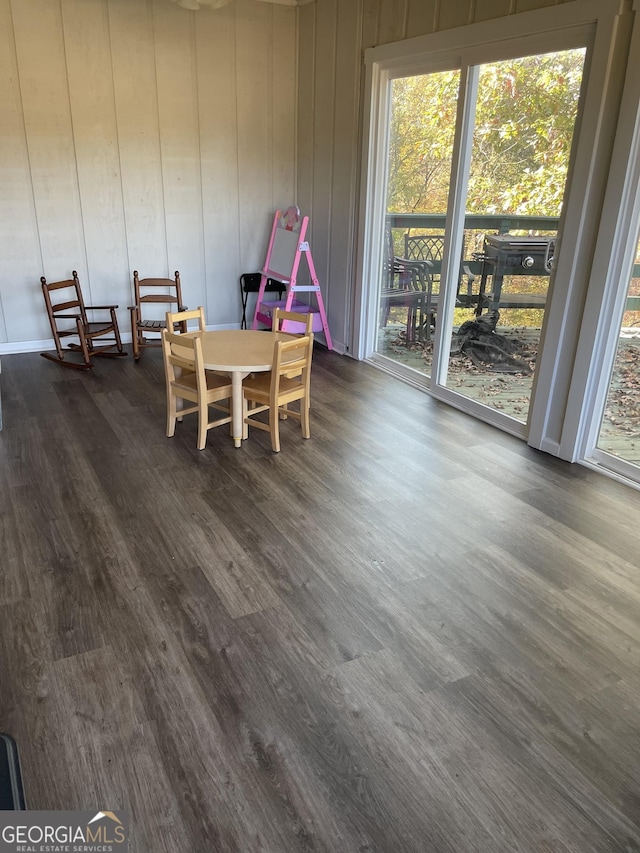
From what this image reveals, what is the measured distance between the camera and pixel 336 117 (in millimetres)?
5590

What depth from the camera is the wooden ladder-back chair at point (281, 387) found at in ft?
12.6

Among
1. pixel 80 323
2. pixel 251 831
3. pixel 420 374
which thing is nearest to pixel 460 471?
pixel 420 374

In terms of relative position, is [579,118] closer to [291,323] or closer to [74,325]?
[291,323]

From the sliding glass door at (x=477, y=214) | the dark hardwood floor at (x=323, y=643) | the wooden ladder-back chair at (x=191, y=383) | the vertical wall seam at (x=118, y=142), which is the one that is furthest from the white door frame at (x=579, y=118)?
the vertical wall seam at (x=118, y=142)

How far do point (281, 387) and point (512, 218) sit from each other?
6.11 feet

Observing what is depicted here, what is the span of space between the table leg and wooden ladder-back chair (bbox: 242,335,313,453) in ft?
0.26

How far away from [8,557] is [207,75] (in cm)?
490

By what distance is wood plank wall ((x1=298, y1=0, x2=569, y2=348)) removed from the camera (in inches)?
192

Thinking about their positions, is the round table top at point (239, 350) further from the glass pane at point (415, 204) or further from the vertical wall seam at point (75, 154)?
the vertical wall seam at point (75, 154)

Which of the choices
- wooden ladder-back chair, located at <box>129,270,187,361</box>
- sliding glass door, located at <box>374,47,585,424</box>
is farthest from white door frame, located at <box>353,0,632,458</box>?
wooden ladder-back chair, located at <box>129,270,187,361</box>

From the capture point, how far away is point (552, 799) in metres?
1.78

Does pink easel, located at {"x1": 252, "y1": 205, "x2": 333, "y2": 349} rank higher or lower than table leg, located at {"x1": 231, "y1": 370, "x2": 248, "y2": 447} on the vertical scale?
higher

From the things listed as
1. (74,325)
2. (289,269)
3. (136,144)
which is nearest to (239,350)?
(289,269)

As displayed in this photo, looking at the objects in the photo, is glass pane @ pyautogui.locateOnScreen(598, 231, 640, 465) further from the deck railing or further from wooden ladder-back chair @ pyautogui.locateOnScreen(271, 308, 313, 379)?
wooden ladder-back chair @ pyautogui.locateOnScreen(271, 308, 313, 379)
